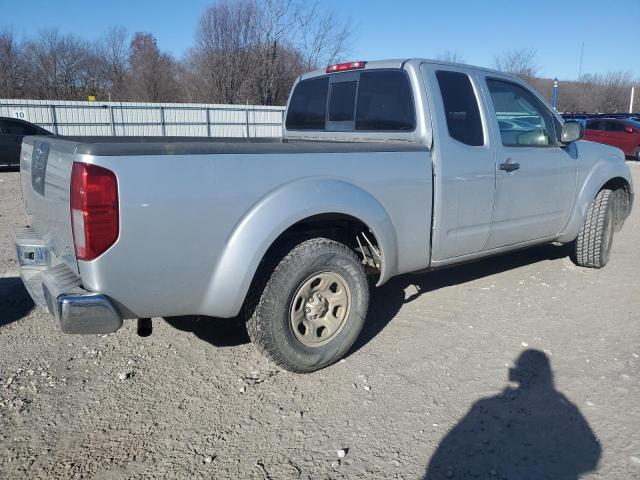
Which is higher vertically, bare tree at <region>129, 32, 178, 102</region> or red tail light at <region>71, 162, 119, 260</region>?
bare tree at <region>129, 32, 178, 102</region>

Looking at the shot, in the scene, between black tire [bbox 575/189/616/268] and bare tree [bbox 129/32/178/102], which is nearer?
black tire [bbox 575/189/616/268]

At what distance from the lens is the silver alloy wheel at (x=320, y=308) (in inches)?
Result: 129

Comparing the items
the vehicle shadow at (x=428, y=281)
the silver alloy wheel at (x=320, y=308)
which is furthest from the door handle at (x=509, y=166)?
the silver alloy wheel at (x=320, y=308)

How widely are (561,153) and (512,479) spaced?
3222 mm

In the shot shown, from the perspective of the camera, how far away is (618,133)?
20828 millimetres

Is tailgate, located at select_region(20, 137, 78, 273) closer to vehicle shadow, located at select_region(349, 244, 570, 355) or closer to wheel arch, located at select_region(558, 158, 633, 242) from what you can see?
vehicle shadow, located at select_region(349, 244, 570, 355)

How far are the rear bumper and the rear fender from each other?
20.2 inches

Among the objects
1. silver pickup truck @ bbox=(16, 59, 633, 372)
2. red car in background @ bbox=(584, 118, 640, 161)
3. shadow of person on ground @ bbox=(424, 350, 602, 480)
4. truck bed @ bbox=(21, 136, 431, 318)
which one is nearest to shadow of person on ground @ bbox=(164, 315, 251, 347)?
silver pickup truck @ bbox=(16, 59, 633, 372)

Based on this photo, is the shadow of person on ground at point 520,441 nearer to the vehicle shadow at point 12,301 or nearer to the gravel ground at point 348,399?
the gravel ground at point 348,399

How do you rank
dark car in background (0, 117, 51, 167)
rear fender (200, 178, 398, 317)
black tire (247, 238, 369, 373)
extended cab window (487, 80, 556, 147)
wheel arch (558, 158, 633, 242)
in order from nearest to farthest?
rear fender (200, 178, 398, 317) < black tire (247, 238, 369, 373) < extended cab window (487, 80, 556, 147) < wheel arch (558, 158, 633, 242) < dark car in background (0, 117, 51, 167)

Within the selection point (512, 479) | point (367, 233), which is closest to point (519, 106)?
point (367, 233)

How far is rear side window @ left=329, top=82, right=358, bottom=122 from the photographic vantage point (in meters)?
4.46

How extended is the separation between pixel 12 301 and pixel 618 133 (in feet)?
72.8

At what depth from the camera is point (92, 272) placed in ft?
8.40
